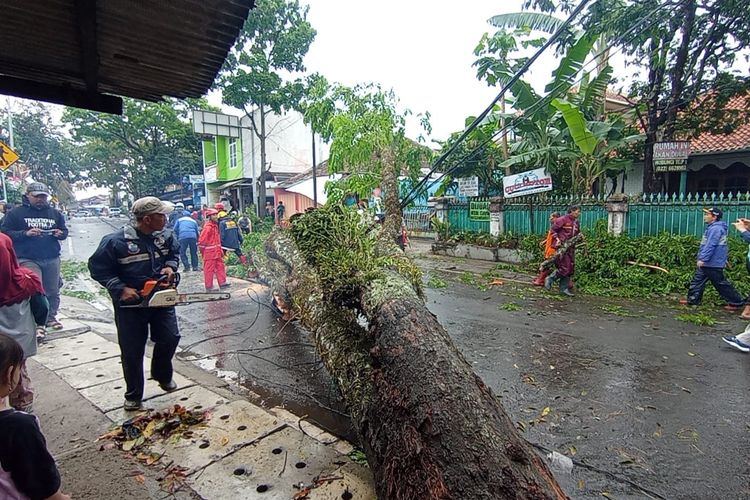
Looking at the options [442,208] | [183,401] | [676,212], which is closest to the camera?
[183,401]

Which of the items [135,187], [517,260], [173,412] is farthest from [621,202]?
[135,187]

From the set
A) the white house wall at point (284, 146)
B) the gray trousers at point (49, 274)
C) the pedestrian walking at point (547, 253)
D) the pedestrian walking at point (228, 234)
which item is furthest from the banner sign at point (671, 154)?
the white house wall at point (284, 146)

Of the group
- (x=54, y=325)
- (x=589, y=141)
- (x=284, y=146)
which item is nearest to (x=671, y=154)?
(x=589, y=141)

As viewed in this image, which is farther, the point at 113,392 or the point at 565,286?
the point at 565,286

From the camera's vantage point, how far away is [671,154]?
9984 millimetres

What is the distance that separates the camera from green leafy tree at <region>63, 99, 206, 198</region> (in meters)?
27.0

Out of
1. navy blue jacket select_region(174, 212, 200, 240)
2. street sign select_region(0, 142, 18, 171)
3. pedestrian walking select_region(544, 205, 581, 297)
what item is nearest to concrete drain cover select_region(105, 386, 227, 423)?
pedestrian walking select_region(544, 205, 581, 297)

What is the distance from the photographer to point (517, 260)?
11.2 metres

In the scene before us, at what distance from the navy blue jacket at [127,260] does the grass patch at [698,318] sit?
6.96m

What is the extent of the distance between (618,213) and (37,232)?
1070 centimetres

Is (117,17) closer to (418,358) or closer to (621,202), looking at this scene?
(418,358)

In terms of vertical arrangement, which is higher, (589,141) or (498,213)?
(589,141)

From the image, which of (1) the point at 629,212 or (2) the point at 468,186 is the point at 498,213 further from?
(1) the point at 629,212

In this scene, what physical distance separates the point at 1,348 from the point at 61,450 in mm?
1749
